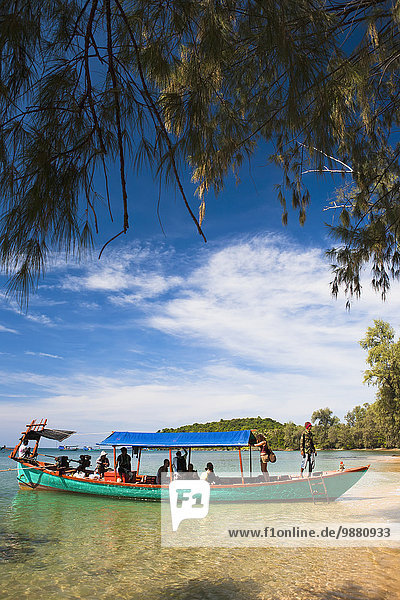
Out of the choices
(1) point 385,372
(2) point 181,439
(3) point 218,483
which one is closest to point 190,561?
(3) point 218,483

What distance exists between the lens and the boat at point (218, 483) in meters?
12.7

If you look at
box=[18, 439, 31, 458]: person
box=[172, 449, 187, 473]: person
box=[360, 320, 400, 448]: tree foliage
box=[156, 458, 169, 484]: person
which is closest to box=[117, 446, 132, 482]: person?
box=[156, 458, 169, 484]: person

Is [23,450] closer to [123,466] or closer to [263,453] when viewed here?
[123,466]

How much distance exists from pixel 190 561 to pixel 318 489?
7257 millimetres

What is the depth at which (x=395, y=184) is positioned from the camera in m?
5.67

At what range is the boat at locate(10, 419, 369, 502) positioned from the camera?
12.7m

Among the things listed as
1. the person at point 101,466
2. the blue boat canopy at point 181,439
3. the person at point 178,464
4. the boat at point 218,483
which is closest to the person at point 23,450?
the boat at point 218,483

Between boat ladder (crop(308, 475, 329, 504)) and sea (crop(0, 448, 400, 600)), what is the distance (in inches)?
45.9

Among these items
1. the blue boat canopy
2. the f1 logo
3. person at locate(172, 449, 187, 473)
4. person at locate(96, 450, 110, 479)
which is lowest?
the f1 logo

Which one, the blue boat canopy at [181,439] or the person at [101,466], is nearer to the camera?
the blue boat canopy at [181,439]

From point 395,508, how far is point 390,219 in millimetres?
9580

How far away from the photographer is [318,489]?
13.0 m

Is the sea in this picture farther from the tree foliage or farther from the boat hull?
the tree foliage

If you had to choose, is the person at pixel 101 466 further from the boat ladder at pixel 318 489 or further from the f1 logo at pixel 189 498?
the boat ladder at pixel 318 489
